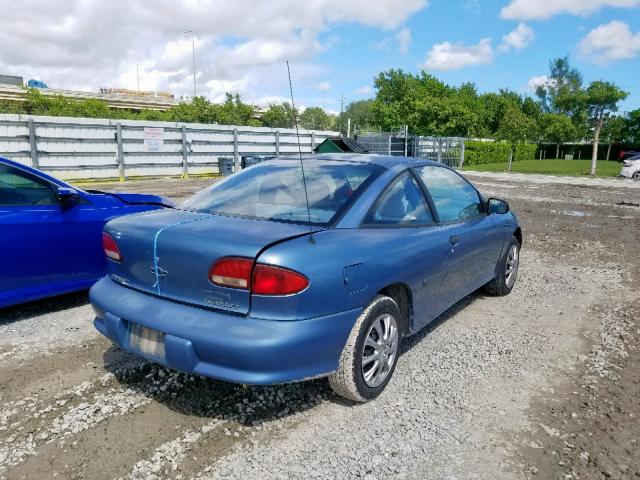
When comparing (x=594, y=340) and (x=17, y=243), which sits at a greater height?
(x=17, y=243)

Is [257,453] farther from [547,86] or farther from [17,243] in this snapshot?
[547,86]

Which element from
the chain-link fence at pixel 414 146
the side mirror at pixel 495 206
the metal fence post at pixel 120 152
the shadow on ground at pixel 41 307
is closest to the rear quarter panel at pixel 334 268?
the side mirror at pixel 495 206

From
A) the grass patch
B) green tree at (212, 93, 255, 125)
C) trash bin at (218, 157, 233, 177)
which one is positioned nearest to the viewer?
trash bin at (218, 157, 233, 177)

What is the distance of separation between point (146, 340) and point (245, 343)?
66cm

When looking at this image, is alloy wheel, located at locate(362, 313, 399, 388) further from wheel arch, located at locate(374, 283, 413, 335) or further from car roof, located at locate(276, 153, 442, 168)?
car roof, located at locate(276, 153, 442, 168)

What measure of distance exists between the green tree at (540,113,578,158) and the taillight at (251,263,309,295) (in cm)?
6383

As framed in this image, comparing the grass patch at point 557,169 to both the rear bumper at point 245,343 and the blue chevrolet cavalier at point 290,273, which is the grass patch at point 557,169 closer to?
the blue chevrolet cavalier at point 290,273

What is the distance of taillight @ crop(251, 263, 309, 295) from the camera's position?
2.37 metres

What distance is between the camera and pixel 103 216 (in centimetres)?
464

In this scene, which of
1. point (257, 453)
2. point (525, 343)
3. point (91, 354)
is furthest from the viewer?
point (525, 343)

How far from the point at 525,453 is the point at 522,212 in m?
10.5

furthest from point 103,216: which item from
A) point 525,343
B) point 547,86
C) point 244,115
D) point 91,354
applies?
point 547,86

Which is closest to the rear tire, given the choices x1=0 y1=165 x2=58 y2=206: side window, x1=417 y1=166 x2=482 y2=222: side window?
x1=417 y1=166 x2=482 y2=222: side window

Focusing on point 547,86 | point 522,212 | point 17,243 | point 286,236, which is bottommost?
point 522,212
